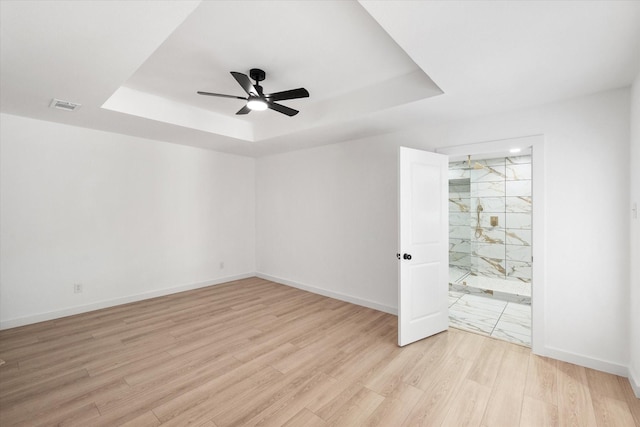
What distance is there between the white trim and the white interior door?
3.26 ft

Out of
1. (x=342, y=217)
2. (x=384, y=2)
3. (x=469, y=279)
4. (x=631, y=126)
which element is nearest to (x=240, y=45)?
(x=384, y=2)

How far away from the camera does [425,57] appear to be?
2070 millimetres

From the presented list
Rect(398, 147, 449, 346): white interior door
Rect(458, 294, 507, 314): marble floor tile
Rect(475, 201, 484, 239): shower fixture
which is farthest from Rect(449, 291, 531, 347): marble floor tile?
Rect(475, 201, 484, 239): shower fixture

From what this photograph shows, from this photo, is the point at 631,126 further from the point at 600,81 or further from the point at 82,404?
the point at 82,404

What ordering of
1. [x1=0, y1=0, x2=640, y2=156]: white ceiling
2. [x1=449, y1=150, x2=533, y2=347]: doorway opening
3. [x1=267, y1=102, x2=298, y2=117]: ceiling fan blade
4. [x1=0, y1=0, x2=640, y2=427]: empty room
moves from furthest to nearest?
[x1=449, y1=150, x2=533, y2=347]: doorway opening → [x1=267, y1=102, x2=298, y2=117]: ceiling fan blade → [x1=0, y1=0, x2=640, y2=427]: empty room → [x1=0, y1=0, x2=640, y2=156]: white ceiling

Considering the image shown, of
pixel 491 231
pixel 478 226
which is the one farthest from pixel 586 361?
pixel 478 226

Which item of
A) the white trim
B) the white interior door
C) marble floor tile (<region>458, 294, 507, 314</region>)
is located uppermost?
the white interior door

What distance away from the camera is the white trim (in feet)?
8.12

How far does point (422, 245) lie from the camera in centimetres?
323

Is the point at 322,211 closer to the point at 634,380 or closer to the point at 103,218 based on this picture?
the point at 103,218

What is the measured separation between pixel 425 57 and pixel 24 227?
16.1 feet

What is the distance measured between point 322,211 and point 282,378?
2.90 meters

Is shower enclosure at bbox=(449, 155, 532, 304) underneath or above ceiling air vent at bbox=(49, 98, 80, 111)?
underneath

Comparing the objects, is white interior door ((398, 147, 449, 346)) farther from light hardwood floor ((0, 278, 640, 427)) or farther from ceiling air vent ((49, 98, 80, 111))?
ceiling air vent ((49, 98, 80, 111))
